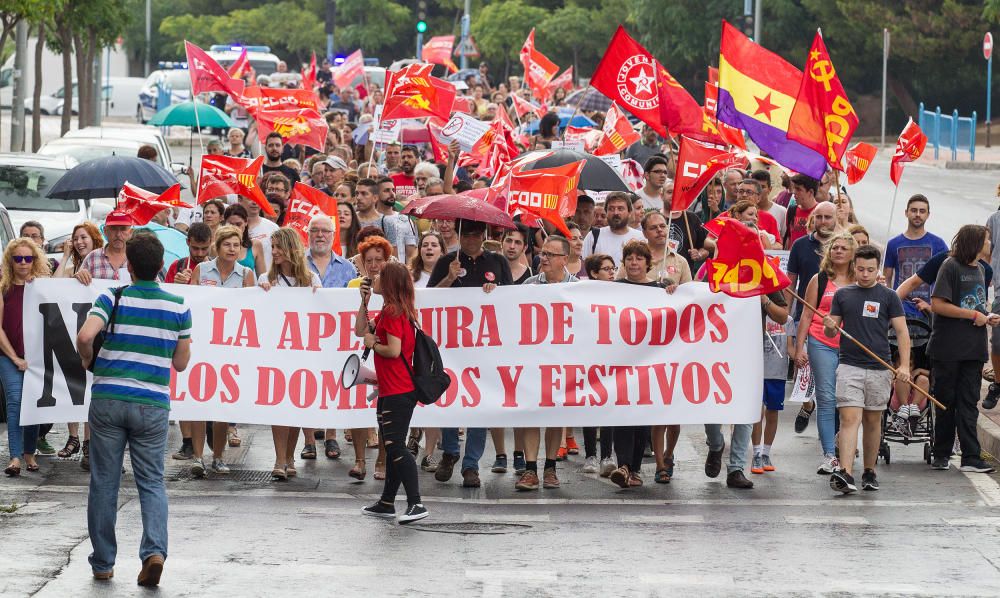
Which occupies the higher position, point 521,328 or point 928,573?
point 521,328

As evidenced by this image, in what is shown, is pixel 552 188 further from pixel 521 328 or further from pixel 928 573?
pixel 928 573

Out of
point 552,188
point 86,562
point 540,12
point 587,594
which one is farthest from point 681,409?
point 540,12

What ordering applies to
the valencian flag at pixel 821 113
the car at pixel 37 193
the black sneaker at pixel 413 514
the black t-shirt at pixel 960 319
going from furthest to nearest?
the car at pixel 37 193 → the valencian flag at pixel 821 113 → the black t-shirt at pixel 960 319 → the black sneaker at pixel 413 514

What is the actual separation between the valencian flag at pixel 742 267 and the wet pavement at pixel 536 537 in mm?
1324

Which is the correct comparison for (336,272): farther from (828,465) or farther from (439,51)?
(439,51)

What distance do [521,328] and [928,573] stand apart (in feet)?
12.9

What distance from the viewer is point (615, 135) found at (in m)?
19.6

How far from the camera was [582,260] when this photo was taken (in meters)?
13.5

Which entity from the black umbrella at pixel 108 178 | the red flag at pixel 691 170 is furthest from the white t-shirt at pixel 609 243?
the black umbrella at pixel 108 178

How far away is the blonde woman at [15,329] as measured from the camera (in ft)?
38.1

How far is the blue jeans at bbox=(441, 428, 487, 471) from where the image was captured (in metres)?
11.4

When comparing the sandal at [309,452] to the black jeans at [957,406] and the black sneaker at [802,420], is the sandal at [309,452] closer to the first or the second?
the black sneaker at [802,420]

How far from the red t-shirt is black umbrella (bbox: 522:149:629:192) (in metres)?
5.17

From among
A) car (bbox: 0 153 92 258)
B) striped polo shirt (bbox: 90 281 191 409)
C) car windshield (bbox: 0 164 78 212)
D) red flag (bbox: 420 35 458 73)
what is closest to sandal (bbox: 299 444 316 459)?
striped polo shirt (bbox: 90 281 191 409)
